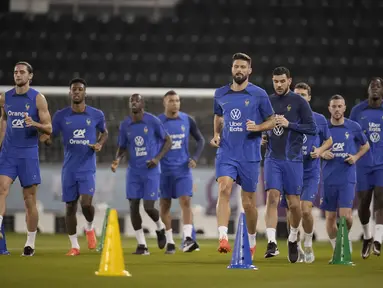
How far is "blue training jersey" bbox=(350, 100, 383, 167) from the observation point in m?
13.9

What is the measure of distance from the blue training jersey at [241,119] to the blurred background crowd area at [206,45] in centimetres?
1135

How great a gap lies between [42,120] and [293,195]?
3.31m

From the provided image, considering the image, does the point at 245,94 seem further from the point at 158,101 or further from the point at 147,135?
the point at 158,101

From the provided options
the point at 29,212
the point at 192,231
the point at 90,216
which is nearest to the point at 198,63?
the point at 192,231

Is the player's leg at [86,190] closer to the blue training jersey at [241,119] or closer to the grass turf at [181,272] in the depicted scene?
the grass turf at [181,272]

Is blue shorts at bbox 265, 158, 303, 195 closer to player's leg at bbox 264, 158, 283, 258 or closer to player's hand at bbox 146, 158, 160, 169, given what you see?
player's leg at bbox 264, 158, 283, 258

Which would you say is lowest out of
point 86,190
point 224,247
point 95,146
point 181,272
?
point 181,272

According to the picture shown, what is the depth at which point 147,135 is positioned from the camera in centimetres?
1423

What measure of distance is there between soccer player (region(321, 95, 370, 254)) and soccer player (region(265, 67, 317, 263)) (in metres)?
1.75

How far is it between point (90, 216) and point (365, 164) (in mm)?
4112

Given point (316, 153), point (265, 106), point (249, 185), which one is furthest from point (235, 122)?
point (316, 153)

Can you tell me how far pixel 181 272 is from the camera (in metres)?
9.52

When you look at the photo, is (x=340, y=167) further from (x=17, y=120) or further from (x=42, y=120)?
(x=17, y=120)

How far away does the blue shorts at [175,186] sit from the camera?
1498cm
